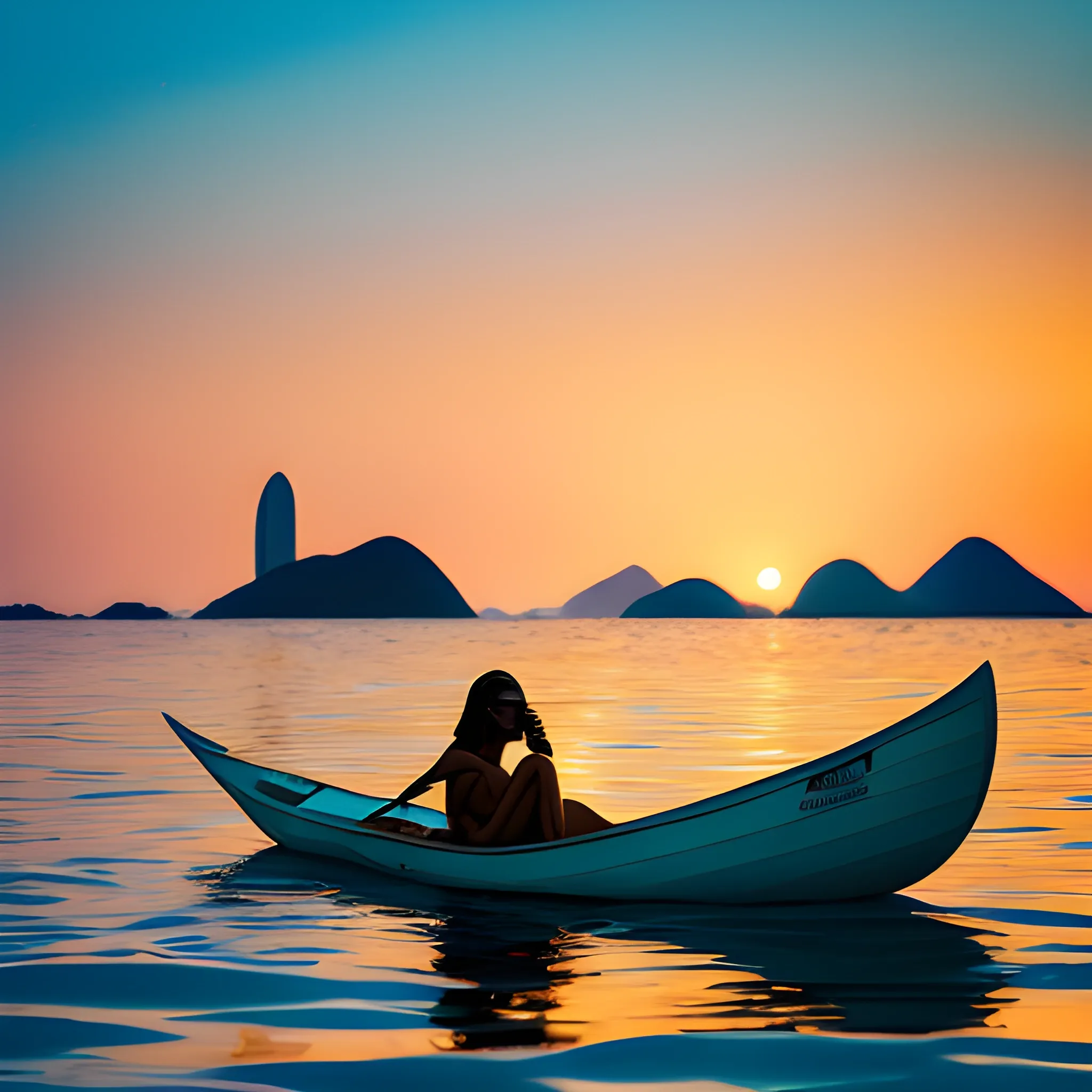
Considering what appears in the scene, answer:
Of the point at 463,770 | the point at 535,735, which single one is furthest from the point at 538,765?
the point at 463,770

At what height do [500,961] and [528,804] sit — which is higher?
[528,804]

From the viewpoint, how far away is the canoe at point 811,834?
823cm

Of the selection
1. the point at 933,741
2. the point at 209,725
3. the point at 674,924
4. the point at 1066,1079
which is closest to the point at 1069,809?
the point at 933,741

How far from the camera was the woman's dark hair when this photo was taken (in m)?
8.88

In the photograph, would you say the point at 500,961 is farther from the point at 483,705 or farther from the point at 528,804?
the point at 483,705

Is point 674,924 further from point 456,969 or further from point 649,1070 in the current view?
point 649,1070

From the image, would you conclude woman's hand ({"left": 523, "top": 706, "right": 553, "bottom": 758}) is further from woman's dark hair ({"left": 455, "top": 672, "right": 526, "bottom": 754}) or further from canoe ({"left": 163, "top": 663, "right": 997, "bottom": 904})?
canoe ({"left": 163, "top": 663, "right": 997, "bottom": 904})

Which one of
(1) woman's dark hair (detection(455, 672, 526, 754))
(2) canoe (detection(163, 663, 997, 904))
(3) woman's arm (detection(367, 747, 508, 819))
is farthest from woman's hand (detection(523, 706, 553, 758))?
(2) canoe (detection(163, 663, 997, 904))

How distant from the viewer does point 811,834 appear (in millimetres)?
8391

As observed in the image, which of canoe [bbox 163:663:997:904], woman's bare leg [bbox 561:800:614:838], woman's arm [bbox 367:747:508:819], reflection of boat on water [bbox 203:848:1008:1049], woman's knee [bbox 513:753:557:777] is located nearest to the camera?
reflection of boat on water [bbox 203:848:1008:1049]

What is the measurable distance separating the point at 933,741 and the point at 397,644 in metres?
74.5

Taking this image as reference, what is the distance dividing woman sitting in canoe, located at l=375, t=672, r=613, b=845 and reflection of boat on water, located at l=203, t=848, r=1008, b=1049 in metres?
0.52

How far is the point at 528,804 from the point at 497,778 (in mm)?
310

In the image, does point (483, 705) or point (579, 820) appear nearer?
point (483, 705)
